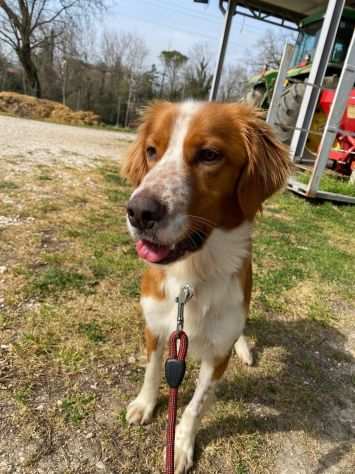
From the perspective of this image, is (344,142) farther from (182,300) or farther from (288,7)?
(182,300)

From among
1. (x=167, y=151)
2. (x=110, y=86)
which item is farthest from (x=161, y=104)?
(x=110, y=86)

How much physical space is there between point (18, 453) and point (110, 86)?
122 ft

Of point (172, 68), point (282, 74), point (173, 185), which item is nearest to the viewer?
point (173, 185)

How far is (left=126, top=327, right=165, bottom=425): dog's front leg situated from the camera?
2020 mm

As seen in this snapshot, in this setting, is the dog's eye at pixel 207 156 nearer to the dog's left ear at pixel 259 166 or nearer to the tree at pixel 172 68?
the dog's left ear at pixel 259 166

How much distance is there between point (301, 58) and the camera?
9.62 m

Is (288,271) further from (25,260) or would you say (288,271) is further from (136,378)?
(25,260)

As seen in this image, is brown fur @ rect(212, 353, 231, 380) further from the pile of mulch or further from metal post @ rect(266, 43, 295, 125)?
the pile of mulch

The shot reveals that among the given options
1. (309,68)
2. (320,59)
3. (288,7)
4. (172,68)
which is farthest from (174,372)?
(172,68)

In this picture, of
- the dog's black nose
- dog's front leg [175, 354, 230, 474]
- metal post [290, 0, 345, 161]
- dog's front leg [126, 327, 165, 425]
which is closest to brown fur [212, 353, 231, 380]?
dog's front leg [175, 354, 230, 474]

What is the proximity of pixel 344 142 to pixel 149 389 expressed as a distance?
7197 mm

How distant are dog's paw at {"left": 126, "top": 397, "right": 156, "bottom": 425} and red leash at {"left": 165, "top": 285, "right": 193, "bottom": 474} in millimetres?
555

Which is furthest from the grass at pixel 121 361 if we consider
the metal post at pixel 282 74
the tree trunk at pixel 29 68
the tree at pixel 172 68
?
the tree at pixel 172 68

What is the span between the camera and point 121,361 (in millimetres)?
2395
